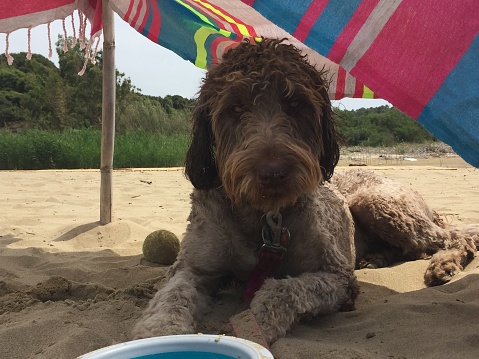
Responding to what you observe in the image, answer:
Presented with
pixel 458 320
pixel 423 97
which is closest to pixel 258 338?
pixel 458 320

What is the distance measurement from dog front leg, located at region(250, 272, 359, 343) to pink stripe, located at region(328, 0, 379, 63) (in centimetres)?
137

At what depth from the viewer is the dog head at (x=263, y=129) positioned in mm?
2834

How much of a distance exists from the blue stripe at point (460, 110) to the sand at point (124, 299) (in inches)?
38.7

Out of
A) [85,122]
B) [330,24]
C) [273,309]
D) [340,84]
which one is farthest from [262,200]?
[85,122]

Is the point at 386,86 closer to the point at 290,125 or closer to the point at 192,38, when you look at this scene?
the point at 290,125

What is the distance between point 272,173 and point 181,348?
1.28 m

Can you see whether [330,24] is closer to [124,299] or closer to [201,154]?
[201,154]

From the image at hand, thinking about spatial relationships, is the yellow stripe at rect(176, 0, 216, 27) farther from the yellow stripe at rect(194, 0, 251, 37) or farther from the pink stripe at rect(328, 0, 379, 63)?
the pink stripe at rect(328, 0, 379, 63)

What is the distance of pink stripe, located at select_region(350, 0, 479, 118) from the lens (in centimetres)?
280

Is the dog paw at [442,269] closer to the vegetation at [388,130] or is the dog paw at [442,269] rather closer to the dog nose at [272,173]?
the dog nose at [272,173]

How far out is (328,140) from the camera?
134 inches

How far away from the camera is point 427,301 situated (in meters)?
3.39

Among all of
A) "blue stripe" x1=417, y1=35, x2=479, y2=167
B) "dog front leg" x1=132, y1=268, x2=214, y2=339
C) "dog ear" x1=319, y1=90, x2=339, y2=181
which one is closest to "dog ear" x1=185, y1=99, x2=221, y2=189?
"dog front leg" x1=132, y1=268, x2=214, y2=339

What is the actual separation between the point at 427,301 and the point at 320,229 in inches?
31.9
